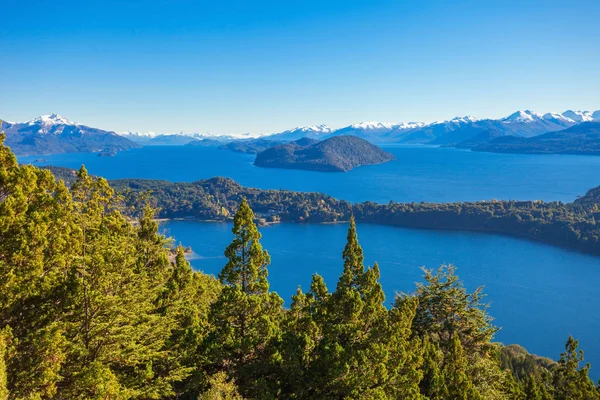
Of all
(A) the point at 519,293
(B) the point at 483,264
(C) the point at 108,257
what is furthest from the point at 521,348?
(C) the point at 108,257

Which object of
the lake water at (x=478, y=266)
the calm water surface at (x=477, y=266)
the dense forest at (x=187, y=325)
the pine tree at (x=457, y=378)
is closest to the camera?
the dense forest at (x=187, y=325)

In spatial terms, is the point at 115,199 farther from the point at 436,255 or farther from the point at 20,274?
the point at 436,255

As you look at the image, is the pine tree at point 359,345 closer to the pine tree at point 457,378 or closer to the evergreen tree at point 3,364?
the pine tree at point 457,378

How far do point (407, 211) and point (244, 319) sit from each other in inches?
4406

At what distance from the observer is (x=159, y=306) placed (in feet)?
49.2

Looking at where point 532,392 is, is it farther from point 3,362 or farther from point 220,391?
point 3,362

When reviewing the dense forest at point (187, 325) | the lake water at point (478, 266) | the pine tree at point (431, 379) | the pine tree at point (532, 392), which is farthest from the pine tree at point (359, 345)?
the lake water at point (478, 266)

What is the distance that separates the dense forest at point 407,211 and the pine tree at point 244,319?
93.2 m

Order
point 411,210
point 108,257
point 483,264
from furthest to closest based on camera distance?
point 411,210 → point 483,264 → point 108,257

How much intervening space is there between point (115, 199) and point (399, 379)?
15.2 m

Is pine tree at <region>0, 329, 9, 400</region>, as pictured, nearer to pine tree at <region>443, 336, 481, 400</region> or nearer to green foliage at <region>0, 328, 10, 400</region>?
green foliage at <region>0, 328, 10, 400</region>

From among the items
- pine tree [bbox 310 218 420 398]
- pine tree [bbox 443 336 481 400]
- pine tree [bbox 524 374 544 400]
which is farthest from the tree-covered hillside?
pine tree [bbox 310 218 420 398]

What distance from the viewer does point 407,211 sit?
121 m

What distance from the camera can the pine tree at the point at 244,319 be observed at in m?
13.9
